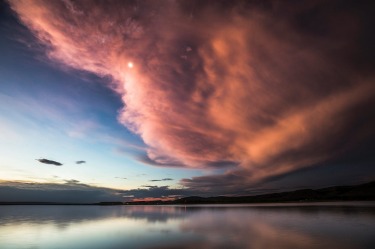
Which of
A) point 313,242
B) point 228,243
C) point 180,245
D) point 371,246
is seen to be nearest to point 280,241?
point 313,242

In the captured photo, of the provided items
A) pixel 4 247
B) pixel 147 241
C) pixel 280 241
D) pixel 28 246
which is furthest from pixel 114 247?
pixel 280 241

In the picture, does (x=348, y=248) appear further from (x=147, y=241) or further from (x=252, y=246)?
(x=147, y=241)

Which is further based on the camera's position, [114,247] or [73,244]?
[73,244]

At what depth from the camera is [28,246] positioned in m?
24.5

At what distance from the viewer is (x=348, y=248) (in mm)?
21156

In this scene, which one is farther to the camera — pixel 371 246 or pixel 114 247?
pixel 114 247

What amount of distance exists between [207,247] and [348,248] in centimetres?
1150

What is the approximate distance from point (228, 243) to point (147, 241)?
8398 mm

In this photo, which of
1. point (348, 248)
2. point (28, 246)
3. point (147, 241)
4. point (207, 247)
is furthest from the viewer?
point (147, 241)

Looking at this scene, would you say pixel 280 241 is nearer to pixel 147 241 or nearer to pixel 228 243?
pixel 228 243

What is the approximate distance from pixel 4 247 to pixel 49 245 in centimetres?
366

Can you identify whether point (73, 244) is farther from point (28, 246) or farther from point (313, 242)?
point (313, 242)

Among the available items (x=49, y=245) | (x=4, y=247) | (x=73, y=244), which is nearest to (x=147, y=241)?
(x=73, y=244)

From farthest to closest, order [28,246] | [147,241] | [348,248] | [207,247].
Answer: [147,241] < [28,246] < [207,247] < [348,248]
